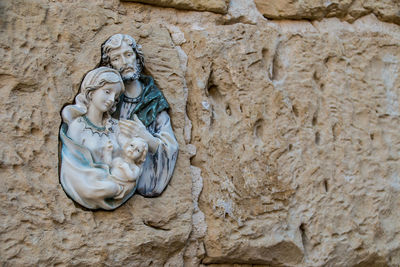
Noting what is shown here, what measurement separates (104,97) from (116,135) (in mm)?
127

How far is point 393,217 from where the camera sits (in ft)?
7.70

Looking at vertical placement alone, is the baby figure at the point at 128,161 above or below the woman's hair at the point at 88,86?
below

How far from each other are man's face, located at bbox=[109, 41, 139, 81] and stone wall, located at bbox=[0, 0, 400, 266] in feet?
0.20

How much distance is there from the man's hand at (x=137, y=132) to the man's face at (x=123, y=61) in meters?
0.15

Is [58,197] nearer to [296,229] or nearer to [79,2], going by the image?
[79,2]

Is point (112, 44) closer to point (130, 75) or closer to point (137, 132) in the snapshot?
point (130, 75)

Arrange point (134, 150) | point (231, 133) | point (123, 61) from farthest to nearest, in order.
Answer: point (231, 133) → point (123, 61) → point (134, 150)

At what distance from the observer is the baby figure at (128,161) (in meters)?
1.86

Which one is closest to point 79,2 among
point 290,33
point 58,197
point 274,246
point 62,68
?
point 62,68

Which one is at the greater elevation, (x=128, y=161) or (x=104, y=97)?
(x=104, y=97)

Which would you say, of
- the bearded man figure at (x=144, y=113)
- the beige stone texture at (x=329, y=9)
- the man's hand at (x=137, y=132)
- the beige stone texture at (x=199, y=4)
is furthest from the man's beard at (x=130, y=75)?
the beige stone texture at (x=329, y=9)

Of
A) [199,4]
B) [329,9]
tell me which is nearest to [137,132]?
[199,4]

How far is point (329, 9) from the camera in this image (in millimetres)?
2455

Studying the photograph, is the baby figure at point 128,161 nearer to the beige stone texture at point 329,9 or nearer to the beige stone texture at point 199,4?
the beige stone texture at point 199,4
